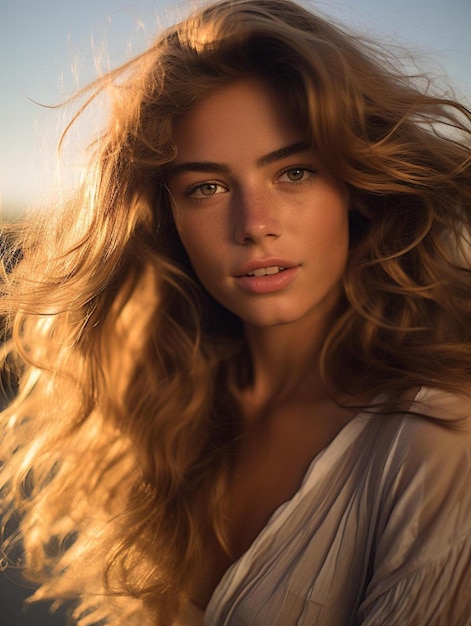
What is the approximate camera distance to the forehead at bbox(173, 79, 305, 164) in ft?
6.46

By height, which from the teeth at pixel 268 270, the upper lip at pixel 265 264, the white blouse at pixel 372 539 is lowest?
the white blouse at pixel 372 539

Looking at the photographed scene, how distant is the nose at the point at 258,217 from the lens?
195 cm

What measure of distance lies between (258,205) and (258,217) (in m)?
0.04

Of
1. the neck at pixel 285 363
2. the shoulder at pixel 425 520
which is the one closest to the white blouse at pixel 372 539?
the shoulder at pixel 425 520

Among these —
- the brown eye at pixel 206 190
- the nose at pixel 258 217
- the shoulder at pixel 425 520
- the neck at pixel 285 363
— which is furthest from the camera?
the neck at pixel 285 363

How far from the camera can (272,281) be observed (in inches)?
80.4

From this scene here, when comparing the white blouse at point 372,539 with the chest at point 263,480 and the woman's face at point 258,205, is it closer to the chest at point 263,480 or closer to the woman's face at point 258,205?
the chest at point 263,480

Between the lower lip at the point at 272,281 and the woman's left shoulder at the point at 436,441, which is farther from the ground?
the lower lip at the point at 272,281

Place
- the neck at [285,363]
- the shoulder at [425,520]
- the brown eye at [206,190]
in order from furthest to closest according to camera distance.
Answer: the neck at [285,363], the brown eye at [206,190], the shoulder at [425,520]

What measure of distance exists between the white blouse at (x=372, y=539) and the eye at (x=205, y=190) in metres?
0.75

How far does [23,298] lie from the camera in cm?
246

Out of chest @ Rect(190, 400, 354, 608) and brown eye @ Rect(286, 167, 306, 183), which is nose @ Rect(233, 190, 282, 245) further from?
chest @ Rect(190, 400, 354, 608)

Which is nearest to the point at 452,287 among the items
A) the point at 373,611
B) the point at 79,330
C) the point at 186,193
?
the point at 186,193

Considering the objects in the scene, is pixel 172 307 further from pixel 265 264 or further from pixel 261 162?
pixel 261 162
